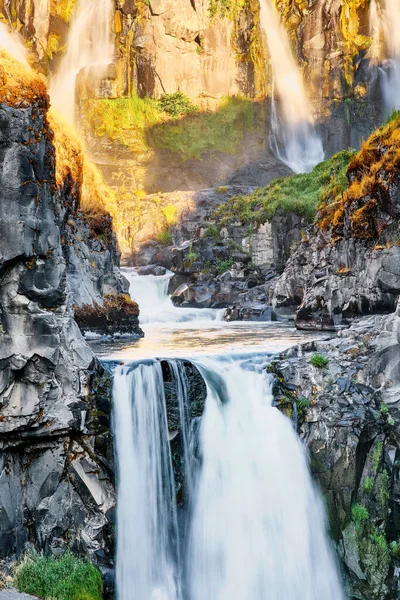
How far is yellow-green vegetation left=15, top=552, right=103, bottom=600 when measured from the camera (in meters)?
7.47

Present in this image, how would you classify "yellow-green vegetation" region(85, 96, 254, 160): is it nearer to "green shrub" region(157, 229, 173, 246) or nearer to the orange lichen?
"green shrub" region(157, 229, 173, 246)

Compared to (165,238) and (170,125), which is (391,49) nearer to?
(170,125)

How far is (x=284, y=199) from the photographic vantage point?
1132 inches

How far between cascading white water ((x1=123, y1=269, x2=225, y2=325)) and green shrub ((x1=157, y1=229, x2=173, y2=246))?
416cm

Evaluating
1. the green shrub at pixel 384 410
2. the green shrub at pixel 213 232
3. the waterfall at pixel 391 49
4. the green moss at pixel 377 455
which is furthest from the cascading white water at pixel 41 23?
the green moss at pixel 377 455

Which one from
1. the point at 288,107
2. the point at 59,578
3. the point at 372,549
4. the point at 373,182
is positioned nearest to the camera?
the point at 59,578

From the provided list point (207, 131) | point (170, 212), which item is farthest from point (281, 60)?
point (170, 212)

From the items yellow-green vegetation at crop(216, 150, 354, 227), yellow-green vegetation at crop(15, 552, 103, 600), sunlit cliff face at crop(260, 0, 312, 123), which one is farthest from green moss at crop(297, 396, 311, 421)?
sunlit cliff face at crop(260, 0, 312, 123)

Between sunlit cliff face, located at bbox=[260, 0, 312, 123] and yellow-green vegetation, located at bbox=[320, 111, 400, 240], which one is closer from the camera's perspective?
yellow-green vegetation, located at bbox=[320, 111, 400, 240]

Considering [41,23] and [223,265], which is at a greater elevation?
[41,23]

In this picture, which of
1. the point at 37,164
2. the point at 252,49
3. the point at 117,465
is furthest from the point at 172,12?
the point at 117,465

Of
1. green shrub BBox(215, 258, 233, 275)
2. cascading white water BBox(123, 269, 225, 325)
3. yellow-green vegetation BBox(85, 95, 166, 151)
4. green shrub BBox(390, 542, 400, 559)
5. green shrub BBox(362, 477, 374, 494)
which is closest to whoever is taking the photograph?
green shrub BBox(390, 542, 400, 559)

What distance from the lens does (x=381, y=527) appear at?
919 cm

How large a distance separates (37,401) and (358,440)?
560 centimetres
